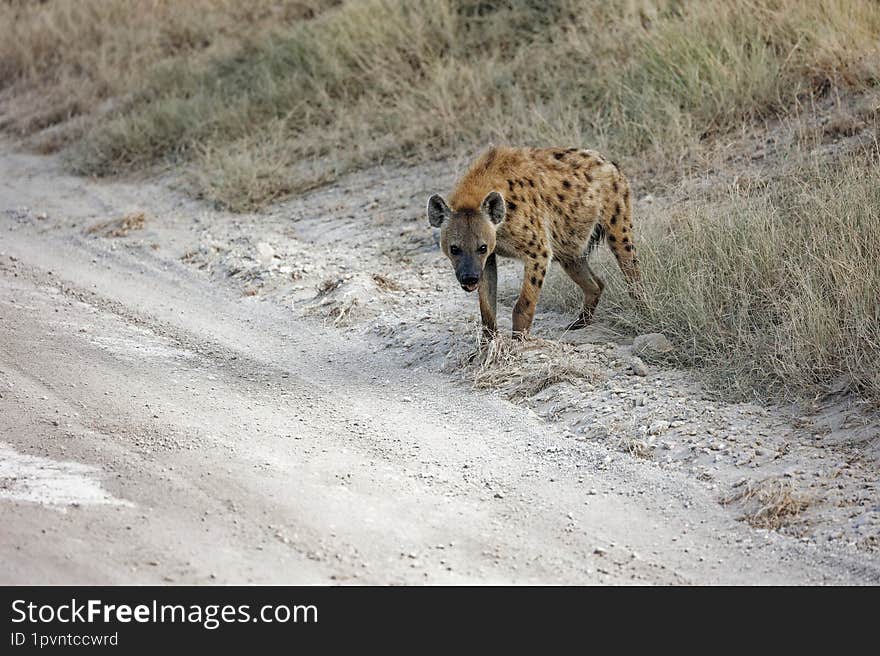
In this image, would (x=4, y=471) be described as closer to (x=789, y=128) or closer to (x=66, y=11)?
(x=789, y=128)

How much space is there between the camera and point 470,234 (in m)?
6.24

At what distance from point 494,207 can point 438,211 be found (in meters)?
0.33

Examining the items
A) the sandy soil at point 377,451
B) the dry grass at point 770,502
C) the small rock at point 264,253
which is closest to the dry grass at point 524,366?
the sandy soil at point 377,451

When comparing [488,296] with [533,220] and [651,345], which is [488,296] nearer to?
[533,220]

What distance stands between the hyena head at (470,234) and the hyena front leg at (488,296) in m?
0.16

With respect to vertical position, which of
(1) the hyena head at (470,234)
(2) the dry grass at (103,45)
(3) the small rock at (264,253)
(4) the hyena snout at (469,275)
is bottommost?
(3) the small rock at (264,253)

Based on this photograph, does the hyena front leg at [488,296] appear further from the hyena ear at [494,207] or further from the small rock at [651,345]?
the small rock at [651,345]

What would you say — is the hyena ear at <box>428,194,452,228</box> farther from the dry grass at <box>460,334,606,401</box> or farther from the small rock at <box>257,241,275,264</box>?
the small rock at <box>257,241,275,264</box>

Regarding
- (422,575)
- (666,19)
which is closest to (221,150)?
(666,19)

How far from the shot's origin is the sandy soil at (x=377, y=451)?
163 inches

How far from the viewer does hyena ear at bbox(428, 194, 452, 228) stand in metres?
6.30

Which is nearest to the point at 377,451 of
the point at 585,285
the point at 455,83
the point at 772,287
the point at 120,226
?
the point at 585,285

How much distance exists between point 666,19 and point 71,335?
5933mm

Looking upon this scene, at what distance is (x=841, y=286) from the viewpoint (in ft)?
18.9
